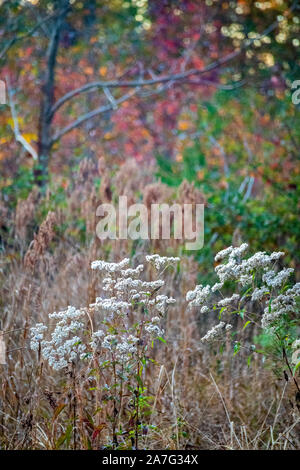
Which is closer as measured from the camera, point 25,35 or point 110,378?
point 110,378

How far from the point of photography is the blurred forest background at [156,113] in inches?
190

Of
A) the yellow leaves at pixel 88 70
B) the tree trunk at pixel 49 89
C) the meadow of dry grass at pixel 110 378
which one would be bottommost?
the meadow of dry grass at pixel 110 378

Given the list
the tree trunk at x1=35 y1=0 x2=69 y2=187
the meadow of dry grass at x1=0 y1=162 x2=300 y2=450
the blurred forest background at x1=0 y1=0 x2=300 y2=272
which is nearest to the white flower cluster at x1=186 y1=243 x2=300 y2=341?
the meadow of dry grass at x1=0 y1=162 x2=300 y2=450

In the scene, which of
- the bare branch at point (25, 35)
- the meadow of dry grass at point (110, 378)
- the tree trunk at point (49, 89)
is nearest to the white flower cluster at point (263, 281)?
the meadow of dry grass at point (110, 378)

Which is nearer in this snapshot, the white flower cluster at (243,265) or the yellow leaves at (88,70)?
the white flower cluster at (243,265)

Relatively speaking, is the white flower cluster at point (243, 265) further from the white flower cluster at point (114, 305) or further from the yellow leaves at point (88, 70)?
the yellow leaves at point (88, 70)

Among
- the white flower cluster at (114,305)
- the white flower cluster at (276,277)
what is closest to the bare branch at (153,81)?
the white flower cluster at (114,305)

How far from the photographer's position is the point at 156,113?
359 inches

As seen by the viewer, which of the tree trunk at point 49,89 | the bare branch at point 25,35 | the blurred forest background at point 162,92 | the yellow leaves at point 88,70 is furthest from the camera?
the yellow leaves at point 88,70

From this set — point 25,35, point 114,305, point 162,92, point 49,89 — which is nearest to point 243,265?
point 114,305

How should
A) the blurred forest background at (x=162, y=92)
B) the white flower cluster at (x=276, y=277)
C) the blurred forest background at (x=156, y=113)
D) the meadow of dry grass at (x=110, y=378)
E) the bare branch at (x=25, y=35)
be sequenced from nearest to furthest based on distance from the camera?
1. the white flower cluster at (x=276, y=277)
2. the meadow of dry grass at (x=110, y=378)
3. the blurred forest background at (x=156, y=113)
4. the bare branch at (x=25, y=35)
5. the blurred forest background at (x=162, y=92)

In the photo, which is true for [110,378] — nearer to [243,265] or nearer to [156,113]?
[243,265]

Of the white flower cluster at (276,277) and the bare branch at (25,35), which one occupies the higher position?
the bare branch at (25,35)

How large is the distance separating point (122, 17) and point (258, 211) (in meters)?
4.02
